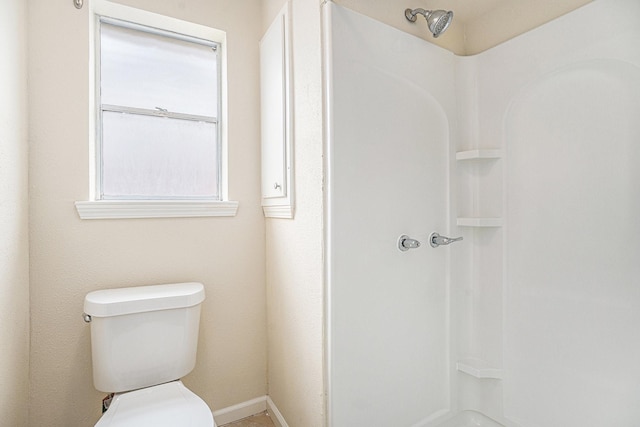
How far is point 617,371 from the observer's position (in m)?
1.19

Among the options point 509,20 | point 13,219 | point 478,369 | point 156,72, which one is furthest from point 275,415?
point 509,20

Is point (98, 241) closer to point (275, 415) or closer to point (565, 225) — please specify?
point (275, 415)

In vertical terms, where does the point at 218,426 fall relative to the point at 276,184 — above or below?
below

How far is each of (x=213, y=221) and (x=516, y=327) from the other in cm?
159

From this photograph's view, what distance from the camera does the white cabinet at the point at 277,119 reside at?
4.65 ft

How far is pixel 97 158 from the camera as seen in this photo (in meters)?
1.44

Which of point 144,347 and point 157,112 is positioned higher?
point 157,112

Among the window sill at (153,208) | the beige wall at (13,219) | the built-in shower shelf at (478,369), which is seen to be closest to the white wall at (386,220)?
the built-in shower shelf at (478,369)

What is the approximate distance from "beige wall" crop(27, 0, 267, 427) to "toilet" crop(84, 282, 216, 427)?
0.18 metres

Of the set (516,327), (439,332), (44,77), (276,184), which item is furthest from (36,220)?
(516,327)

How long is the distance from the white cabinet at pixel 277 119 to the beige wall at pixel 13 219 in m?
0.97

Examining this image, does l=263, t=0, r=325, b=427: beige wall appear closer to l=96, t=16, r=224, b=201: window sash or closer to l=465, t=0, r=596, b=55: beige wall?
l=96, t=16, r=224, b=201: window sash

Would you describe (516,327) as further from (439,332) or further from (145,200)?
(145,200)

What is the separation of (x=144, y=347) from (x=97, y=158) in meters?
0.88
